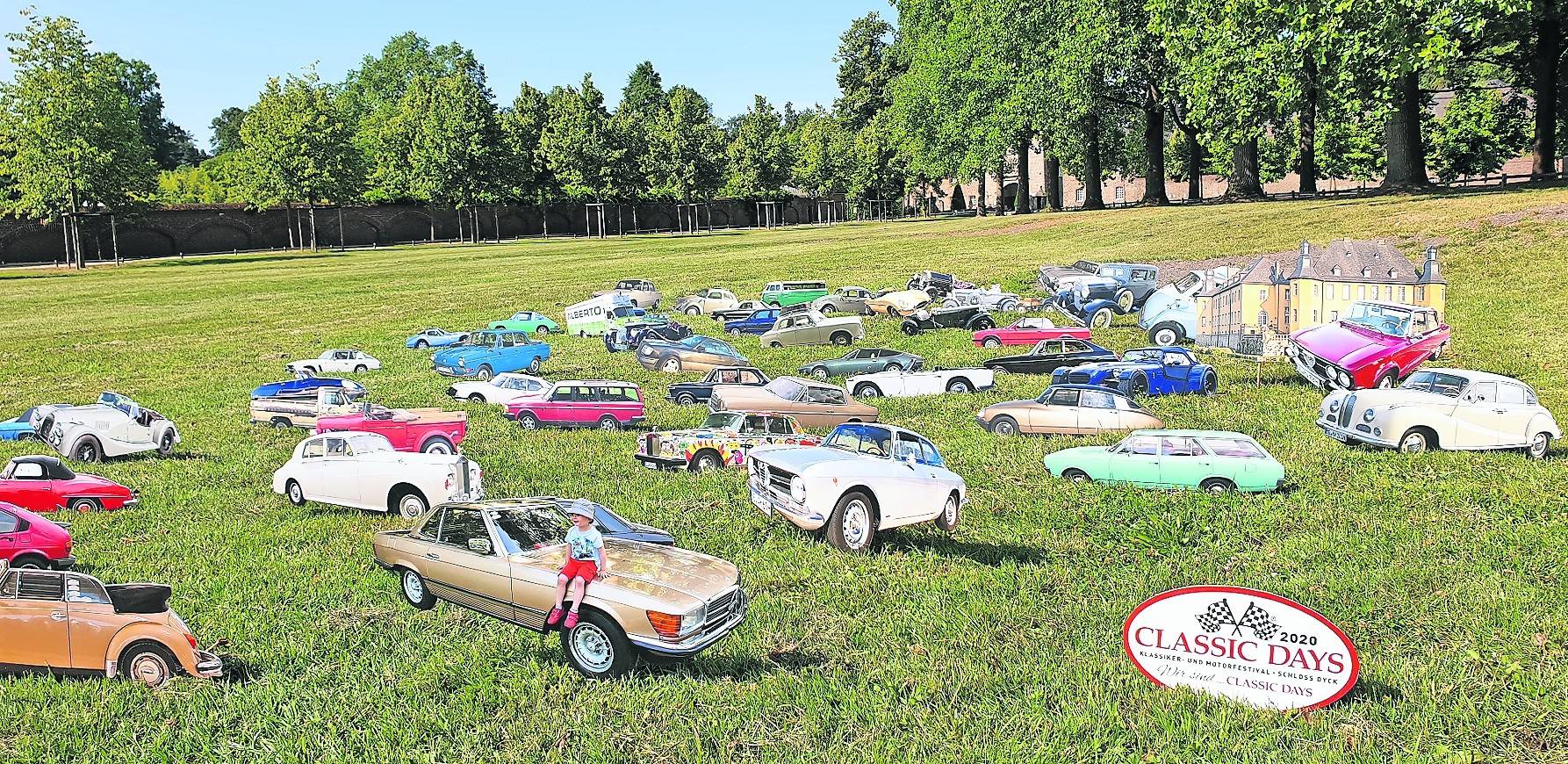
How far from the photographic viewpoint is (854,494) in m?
12.3

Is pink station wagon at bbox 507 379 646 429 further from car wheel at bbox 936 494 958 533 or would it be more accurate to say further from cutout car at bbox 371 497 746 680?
cutout car at bbox 371 497 746 680

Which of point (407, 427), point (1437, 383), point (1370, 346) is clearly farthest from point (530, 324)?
point (1437, 383)

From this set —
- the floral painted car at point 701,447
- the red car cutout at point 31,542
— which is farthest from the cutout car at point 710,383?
the red car cutout at point 31,542

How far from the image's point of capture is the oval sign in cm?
828

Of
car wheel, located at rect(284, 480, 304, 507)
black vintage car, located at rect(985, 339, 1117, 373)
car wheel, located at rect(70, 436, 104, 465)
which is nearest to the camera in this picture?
car wheel, located at rect(284, 480, 304, 507)

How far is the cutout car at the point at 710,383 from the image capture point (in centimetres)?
2337

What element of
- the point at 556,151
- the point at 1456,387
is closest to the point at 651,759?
the point at 1456,387

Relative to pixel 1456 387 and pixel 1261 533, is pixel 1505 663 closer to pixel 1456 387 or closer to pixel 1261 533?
pixel 1261 533

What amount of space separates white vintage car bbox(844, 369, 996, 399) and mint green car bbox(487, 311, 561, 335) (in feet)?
53.0

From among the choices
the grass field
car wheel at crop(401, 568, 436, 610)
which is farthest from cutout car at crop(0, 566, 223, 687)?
car wheel at crop(401, 568, 436, 610)

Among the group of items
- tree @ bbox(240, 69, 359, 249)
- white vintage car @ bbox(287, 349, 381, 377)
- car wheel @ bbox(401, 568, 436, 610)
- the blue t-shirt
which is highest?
tree @ bbox(240, 69, 359, 249)

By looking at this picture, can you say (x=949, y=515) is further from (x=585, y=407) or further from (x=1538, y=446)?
(x=1538, y=446)

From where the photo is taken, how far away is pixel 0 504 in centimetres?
1126

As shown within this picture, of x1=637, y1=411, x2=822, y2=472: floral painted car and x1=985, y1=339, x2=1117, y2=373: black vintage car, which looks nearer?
x1=637, y1=411, x2=822, y2=472: floral painted car
